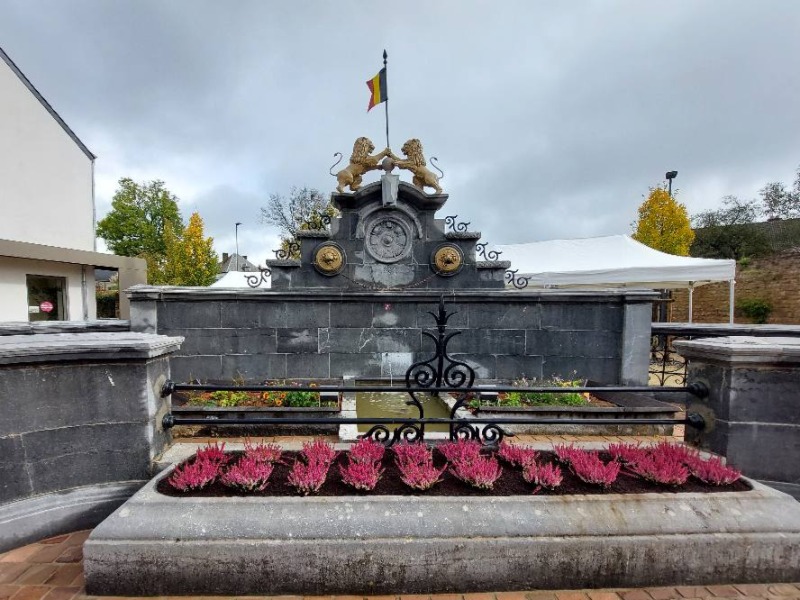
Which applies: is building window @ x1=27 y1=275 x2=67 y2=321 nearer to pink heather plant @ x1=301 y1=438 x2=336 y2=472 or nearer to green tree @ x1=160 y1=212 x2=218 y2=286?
green tree @ x1=160 y1=212 x2=218 y2=286

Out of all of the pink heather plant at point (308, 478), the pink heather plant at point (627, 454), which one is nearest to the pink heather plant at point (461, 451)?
the pink heather plant at point (308, 478)

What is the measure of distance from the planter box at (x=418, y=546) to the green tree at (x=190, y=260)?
2804cm

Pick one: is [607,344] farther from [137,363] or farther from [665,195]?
[665,195]

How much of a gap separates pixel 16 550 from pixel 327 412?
290 centimetres

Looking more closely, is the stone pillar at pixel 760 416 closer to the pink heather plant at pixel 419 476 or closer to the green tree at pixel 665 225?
the pink heather plant at pixel 419 476

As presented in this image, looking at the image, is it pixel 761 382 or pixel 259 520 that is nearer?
pixel 259 520

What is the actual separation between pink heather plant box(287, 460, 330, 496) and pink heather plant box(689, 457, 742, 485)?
273 cm

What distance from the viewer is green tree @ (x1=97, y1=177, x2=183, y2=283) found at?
4016 centimetres

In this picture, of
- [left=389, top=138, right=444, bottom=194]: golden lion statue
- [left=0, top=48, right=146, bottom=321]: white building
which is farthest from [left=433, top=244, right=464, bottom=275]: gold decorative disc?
[left=0, top=48, right=146, bottom=321]: white building

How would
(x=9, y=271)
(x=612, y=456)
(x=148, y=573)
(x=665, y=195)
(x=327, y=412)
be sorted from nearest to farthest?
(x=148, y=573) → (x=612, y=456) → (x=327, y=412) → (x=9, y=271) → (x=665, y=195)

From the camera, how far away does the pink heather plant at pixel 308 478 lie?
2.67 meters

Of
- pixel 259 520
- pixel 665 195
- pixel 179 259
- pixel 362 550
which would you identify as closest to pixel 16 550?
pixel 259 520

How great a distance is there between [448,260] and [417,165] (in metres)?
2.14

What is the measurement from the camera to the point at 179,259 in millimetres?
27438
